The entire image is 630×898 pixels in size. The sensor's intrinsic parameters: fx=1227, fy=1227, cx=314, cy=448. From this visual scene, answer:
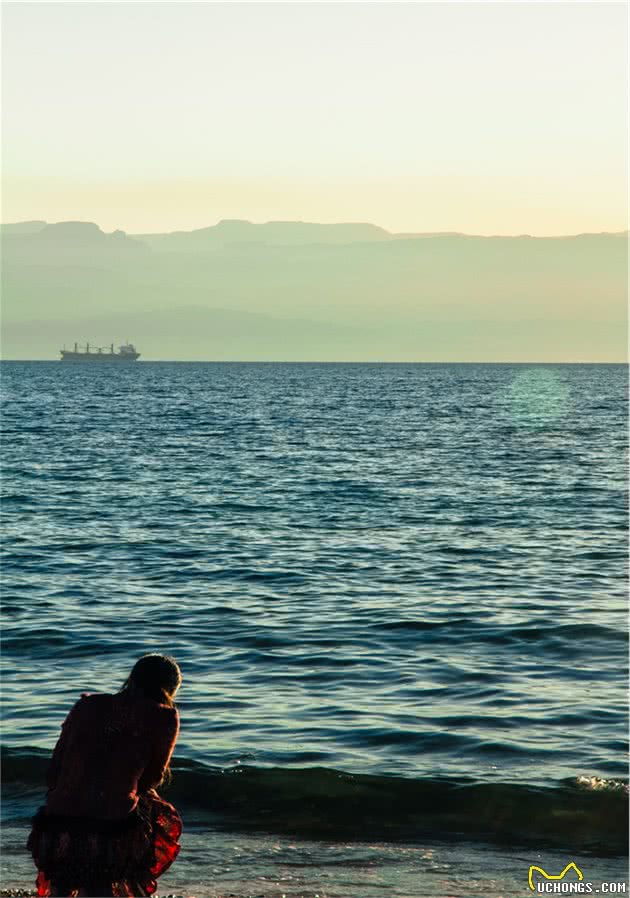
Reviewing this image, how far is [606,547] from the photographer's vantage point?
2686cm

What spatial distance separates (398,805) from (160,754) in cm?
575

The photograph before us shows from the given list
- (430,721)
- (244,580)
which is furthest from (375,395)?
(430,721)

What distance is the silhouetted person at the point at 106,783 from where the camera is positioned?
20.3ft

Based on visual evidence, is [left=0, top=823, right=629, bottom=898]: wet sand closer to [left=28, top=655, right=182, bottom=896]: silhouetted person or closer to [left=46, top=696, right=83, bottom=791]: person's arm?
[left=28, top=655, right=182, bottom=896]: silhouetted person

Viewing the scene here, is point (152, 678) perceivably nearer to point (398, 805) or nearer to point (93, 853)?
point (93, 853)

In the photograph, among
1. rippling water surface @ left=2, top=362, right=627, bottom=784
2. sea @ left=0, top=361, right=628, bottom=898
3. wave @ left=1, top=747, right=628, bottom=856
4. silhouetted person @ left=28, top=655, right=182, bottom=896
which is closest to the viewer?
silhouetted person @ left=28, top=655, right=182, bottom=896

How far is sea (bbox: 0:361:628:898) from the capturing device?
35.6 ft

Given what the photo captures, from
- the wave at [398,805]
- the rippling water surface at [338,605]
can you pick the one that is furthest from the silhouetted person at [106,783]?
the rippling water surface at [338,605]

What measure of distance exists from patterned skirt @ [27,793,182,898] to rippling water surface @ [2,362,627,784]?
607 cm

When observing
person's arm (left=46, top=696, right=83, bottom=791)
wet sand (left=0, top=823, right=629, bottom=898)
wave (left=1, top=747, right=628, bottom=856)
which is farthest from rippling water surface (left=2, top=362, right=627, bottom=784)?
person's arm (left=46, top=696, right=83, bottom=791)

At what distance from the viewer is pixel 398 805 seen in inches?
455

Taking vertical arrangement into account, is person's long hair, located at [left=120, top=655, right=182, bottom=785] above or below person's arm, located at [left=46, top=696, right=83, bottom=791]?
above

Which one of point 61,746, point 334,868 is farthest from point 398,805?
point 61,746

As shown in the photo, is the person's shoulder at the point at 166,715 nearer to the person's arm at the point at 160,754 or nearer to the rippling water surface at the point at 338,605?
the person's arm at the point at 160,754
